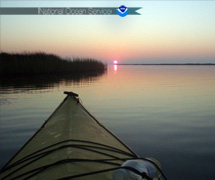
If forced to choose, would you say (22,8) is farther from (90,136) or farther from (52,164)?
(52,164)

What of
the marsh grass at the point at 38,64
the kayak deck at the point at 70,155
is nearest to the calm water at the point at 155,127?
the kayak deck at the point at 70,155

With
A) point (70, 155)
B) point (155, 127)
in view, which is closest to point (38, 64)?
point (155, 127)

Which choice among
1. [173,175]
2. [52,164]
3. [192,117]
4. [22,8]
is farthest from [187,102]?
[22,8]

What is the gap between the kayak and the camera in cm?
180

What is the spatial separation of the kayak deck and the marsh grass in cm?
1600

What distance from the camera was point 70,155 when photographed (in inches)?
78.3

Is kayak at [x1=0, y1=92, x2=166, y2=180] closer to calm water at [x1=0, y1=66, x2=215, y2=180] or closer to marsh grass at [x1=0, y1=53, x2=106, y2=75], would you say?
calm water at [x1=0, y1=66, x2=215, y2=180]

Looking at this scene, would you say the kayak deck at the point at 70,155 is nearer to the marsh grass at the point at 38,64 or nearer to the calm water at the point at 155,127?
the calm water at the point at 155,127

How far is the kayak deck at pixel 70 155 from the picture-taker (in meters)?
1.80

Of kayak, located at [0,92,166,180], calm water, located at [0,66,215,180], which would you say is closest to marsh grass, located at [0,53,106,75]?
calm water, located at [0,66,215,180]

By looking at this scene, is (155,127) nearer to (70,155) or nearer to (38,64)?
(70,155)

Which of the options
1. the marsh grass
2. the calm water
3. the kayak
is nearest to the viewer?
the kayak

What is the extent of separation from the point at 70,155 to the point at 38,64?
61.1ft

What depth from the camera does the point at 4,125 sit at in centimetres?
529
